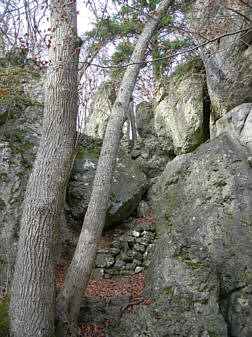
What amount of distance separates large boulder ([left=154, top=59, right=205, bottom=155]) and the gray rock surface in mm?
1311

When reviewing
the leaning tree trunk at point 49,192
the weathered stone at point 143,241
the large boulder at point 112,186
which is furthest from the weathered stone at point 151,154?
the leaning tree trunk at point 49,192

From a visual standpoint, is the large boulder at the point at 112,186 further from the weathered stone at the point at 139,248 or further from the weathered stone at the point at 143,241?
the weathered stone at the point at 139,248

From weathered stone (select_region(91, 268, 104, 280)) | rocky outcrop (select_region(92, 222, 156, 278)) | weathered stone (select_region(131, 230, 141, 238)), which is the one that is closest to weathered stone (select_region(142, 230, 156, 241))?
rocky outcrop (select_region(92, 222, 156, 278))

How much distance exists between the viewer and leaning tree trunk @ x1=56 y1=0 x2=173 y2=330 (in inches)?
141

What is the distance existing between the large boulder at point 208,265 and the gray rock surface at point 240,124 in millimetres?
270

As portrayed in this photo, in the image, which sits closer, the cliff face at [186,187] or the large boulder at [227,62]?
the cliff face at [186,187]

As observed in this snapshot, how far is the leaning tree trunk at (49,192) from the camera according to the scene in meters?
3.05

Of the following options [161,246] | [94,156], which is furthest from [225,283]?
[94,156]

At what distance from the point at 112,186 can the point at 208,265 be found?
440 centimetres

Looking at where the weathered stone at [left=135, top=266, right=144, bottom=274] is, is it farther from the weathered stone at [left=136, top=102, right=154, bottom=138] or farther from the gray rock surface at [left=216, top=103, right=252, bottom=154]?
the weathered stone at [left=136, top=102, right=154, bottom=138]

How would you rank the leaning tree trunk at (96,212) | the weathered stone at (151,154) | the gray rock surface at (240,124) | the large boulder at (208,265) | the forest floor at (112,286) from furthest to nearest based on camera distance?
1. the weathered stone at (151,154)
2. the gray rock surface at (240,124)
3. the forest floor at (112,286)
4. the leaning tree trunk at (96,212)
5. the large boulder at (208,265)

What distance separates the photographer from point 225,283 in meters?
4.21

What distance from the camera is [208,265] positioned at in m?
4.10

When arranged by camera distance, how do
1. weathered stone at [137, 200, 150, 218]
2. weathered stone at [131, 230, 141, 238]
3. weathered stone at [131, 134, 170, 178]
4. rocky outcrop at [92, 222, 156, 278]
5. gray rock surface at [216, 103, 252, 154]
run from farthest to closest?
weathered stone at [131, 134, 170, 178] < weathered stone at [137, 200, 150, 218] < weathered stone at [131, 230, 141, 238] < gray rock surface at [216, 103, 252, 154] < rocky outcrop at [92, 222, 156, 278]
